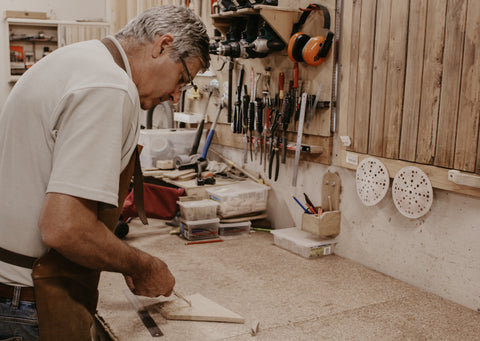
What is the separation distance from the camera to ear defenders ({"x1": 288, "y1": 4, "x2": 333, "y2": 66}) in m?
2.22

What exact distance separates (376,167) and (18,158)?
1.46m

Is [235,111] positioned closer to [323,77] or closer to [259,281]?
[323,77]

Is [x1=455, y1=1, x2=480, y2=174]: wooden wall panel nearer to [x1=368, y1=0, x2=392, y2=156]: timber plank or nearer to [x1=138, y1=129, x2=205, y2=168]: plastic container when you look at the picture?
[x1=368, y1=0, x2=392, y2=156]: timber plank

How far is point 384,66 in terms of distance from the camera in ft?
6.54

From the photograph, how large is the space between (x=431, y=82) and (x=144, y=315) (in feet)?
4.23

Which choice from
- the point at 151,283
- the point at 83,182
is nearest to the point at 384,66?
the point at 151,283

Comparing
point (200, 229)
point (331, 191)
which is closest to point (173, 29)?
point (331, 191)

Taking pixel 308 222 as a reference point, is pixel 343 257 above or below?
below

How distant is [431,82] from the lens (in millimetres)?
1794

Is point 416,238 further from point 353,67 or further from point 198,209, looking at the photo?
point 198,209

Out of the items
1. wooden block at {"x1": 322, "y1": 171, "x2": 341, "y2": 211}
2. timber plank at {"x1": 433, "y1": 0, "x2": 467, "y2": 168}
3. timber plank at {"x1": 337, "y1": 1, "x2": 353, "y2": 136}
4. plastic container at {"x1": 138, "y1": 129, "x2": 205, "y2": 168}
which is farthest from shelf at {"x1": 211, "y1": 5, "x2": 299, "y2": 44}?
plastic container at {"x1": 138, "y1": 129, "x2": 205, "y2": 168}

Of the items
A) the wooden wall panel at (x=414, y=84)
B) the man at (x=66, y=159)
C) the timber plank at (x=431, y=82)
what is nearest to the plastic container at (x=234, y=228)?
the wooden wall panel at (x=414, y=84)

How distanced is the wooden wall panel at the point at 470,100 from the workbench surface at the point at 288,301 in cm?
53

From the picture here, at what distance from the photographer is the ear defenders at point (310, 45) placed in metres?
2.22
